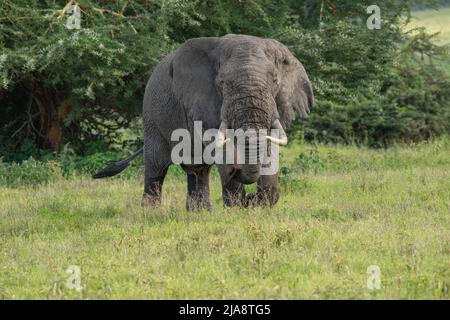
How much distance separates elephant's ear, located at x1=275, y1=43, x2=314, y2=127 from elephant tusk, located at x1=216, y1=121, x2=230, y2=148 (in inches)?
28.2

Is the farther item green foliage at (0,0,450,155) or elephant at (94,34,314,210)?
green foliage at (0,0,450,155)

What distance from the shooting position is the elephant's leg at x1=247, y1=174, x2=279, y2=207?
9.45m

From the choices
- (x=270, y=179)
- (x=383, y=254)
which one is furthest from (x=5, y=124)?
(x=383, y=254)

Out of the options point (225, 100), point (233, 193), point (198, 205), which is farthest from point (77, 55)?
point (225, 100)

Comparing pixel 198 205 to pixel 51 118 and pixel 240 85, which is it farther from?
pixel 51 118

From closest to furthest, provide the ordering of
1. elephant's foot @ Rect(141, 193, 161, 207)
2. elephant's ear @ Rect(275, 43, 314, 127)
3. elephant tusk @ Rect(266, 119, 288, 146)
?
1. elephant tusk @ Rect(266, 119, 288, 146)
2. elephant's ear @ Rect(275, 43, 314, 127)
3. elephant's foot @ Rect(141, 193, 161, 207)

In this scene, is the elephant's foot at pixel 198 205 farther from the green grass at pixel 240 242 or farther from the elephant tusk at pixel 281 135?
the elephant tusk at pixel 281 135

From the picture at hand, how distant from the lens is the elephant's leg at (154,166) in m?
11.0

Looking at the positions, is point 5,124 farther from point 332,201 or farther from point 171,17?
point 332,201

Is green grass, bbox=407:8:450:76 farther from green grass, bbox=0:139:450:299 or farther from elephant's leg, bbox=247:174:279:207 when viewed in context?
elephant's leg, bbox=247:174:279:207

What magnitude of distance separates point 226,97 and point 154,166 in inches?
97.0

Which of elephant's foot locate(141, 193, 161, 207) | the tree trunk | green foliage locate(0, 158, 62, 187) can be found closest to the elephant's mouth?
elephant's foot locate(141, 193, 161, 207)

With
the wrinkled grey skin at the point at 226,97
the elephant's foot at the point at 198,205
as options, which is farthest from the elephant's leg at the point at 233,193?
the elephant's foot at the point at 198,205
